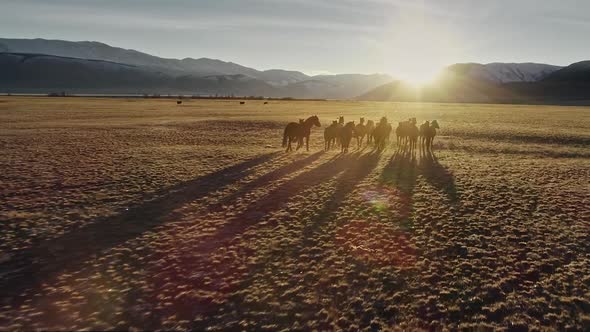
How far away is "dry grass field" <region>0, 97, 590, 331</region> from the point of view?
5.92 m

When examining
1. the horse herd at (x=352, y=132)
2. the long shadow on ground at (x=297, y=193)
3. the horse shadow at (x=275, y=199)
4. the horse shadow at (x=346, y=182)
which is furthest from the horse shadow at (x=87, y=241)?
the horse herd at (x=352, y=132)

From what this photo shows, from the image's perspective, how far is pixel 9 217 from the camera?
986 cm

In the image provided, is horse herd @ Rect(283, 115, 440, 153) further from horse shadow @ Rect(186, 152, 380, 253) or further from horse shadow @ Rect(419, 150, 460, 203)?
horse shadow @ Rect(186, 152, 380, 253)

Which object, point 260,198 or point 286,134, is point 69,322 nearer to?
point 260,198

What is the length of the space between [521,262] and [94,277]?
8.91 meters

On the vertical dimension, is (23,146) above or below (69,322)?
above

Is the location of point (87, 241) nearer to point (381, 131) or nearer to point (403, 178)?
point (403, 178)

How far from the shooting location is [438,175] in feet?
50.1

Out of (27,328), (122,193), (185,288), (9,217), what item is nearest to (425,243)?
(185,288)

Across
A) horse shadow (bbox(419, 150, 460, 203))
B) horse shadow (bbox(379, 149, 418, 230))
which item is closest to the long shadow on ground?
horse shadow (bbox(379, 149, 418, 230))

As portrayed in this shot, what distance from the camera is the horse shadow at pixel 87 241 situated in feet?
22.7

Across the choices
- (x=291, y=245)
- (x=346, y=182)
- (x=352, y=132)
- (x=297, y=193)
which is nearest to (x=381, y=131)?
(x=352, y=132)

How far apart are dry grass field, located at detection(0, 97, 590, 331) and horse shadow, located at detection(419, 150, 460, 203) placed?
116 mm

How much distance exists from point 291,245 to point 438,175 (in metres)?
9.45
